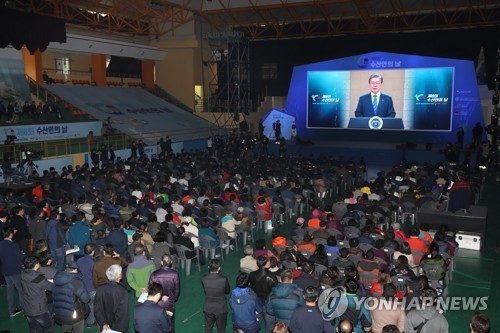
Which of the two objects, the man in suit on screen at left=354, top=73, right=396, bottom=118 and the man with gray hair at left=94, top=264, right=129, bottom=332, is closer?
the man with gray hair at left=94, top=264, right=129, bottom=332

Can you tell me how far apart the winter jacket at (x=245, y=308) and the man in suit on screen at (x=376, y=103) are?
2330 cm

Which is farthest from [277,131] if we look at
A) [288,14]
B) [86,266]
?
[86,266]

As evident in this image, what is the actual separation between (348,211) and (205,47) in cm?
2676

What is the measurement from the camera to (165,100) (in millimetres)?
35844

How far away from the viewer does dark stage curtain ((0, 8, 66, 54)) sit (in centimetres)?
1905

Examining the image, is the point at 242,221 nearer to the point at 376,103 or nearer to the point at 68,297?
the point at 68,297

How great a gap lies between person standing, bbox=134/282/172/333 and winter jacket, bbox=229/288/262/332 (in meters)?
0.99

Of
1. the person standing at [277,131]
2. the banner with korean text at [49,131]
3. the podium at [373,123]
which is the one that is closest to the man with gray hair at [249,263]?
the banner with korean text at [49,131]

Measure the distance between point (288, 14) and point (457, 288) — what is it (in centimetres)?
2432

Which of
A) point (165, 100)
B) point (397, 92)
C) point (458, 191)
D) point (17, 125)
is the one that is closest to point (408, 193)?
point (458, 191)

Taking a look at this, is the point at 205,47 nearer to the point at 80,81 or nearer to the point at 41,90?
the point at 80,81

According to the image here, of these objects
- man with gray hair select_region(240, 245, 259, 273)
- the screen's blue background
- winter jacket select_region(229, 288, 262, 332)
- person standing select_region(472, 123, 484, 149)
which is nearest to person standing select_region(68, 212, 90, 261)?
man with gray hair select_region(240, 245, 259, 273)

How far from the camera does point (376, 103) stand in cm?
2705

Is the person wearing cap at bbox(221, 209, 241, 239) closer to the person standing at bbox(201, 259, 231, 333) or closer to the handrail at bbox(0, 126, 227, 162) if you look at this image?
the person standing at bbox(201, 259, 231, 333)
